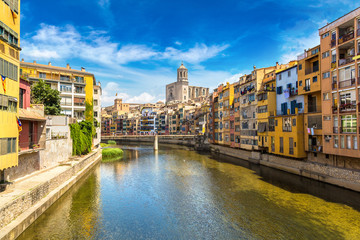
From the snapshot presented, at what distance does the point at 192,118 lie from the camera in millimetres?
113500

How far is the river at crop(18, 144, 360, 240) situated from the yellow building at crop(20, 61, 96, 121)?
29.4 meters

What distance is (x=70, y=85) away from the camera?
203ft

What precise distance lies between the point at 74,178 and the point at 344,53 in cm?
4101

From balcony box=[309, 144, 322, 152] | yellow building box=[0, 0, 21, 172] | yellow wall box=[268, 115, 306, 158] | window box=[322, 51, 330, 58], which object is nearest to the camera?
yellow building box=[0, 0, 21, 172]

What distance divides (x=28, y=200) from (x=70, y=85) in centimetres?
4779

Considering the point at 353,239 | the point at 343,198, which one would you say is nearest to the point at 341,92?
the point at 343,198

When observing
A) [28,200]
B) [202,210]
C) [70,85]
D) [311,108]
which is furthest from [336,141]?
[70,85]

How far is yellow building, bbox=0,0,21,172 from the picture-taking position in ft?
62.7

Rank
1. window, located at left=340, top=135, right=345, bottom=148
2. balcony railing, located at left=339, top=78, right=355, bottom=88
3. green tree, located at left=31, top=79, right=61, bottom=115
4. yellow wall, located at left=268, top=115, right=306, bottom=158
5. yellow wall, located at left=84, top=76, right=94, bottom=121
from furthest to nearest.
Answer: yellow wall, located at left=84, top=76, right=94, bottom=121 → green tree, located at left=31, top=79, right=61, bottom=115 → yellow wall, located at left=268, top=115, right=306, bottom=158 → window, located at left=340, top=135, right=345, bottom=148 → balcony railing, located at left=339, top=78, right=355, bottom=88

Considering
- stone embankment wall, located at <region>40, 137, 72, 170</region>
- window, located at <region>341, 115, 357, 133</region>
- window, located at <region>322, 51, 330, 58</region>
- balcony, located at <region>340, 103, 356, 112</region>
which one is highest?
window, located at <region>322, 51, 330, 58</region>

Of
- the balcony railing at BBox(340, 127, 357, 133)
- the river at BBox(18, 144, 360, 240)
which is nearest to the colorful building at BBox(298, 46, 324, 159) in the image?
the balcony railing at BBox(340, 127, 357, 133)

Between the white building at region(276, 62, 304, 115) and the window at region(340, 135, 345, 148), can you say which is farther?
the white building at region(276, 62, 304, 115)

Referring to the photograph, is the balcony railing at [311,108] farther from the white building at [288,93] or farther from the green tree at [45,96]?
the green tree at [45,96]

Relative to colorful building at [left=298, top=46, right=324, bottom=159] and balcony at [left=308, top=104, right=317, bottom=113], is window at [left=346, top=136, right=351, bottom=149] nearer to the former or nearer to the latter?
colorful building at [left=298, top=46, right=324, bottom=159]
